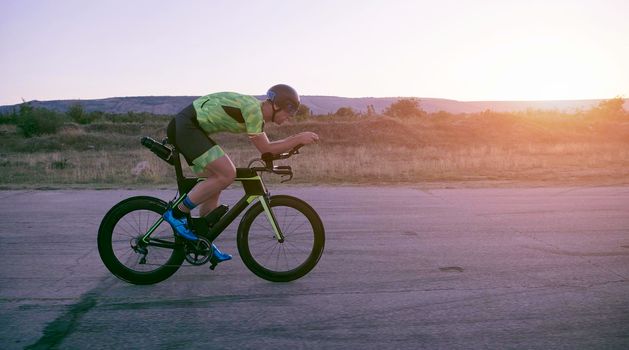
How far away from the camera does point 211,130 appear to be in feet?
16.5

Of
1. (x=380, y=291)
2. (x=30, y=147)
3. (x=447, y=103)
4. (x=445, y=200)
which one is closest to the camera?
(x=380, y=291)

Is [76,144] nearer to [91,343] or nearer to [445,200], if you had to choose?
[445,200]

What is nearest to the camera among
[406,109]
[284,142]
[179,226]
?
[284,142]

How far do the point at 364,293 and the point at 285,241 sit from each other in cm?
90

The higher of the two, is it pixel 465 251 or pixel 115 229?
pixel 115 229

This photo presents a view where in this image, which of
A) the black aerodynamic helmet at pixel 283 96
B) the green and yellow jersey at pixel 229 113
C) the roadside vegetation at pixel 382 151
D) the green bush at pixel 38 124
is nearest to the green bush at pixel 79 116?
the roadside vegetation at pixel 382 151

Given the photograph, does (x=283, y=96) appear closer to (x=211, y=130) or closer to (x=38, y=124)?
(x=211, y=130)

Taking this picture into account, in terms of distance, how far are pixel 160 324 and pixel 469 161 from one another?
17.8 metres

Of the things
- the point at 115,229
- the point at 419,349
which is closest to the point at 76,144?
the point at 115,229

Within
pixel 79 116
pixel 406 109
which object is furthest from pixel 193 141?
pixel 406 109

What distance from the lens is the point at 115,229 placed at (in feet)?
16.7

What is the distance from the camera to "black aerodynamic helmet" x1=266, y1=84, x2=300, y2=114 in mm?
4906

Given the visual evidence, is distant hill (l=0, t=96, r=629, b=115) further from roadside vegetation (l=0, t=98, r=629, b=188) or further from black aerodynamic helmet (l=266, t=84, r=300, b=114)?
black aerodynamic helmet (l=266, t=84, r=300, b=114)

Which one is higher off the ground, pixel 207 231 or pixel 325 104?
pixel 325 104
